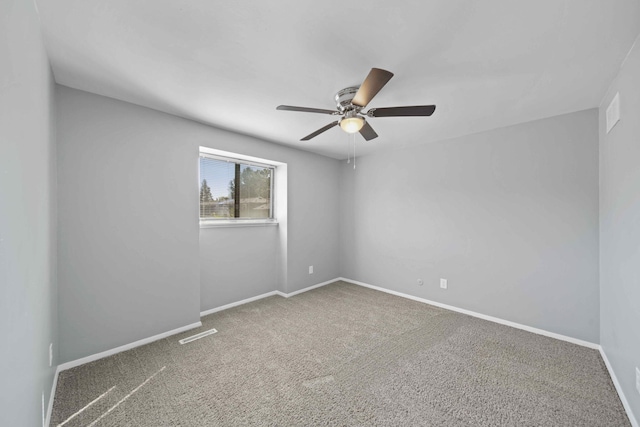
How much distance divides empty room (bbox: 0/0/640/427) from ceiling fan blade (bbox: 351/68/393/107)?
2cm

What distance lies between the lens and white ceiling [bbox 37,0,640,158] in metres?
1.38

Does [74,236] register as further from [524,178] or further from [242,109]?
[524,178]

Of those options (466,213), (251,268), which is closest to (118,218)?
(251,268)

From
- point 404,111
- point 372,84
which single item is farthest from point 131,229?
point 404,111

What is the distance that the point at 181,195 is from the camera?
2891mm

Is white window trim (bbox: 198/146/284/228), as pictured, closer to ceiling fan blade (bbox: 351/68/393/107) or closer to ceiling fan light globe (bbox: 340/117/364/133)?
ceiling fan light globe (bbox: 340/117/364/133)

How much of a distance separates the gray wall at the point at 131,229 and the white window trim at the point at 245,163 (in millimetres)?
107

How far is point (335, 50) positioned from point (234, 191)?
254cm

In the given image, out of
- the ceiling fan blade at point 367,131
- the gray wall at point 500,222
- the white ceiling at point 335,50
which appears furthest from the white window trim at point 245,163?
the ceiling fan blade at point 367,131

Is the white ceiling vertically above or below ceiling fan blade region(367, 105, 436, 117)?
above

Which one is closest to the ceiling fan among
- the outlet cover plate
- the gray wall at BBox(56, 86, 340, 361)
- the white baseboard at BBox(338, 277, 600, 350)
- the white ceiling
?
the white ceiling

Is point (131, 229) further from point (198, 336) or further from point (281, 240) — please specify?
point (281, 240)

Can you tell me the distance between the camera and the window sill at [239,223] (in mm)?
3383

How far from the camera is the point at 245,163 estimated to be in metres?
3.83
